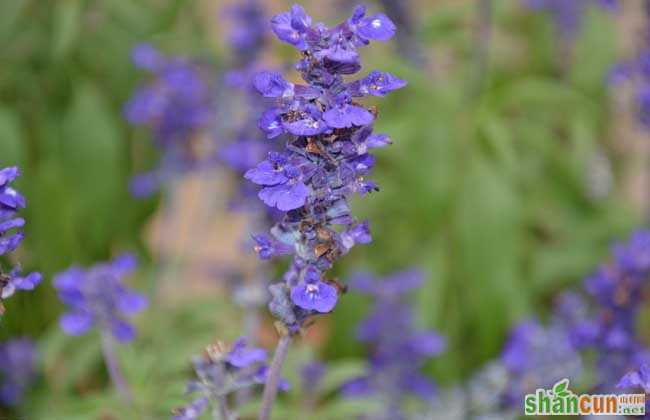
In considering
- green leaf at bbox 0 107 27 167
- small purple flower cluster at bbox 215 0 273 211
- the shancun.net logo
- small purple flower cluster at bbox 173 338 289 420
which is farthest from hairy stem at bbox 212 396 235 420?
green leaf at bbox 0 107 27 167

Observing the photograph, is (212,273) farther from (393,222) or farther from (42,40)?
(42,40)

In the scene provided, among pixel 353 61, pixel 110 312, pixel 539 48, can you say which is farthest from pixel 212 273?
pixel 353 61

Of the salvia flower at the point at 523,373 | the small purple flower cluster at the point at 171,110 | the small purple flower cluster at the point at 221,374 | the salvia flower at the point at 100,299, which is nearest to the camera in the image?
the small purple flower cluster at the point at 221,374

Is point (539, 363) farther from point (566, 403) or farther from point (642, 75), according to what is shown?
point (642, 75)

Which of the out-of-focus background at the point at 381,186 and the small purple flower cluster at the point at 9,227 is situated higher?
the out-of-focus background at the point at 381,186

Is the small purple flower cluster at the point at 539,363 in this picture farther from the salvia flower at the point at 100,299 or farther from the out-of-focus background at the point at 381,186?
the salvia flower at the point at 100,299

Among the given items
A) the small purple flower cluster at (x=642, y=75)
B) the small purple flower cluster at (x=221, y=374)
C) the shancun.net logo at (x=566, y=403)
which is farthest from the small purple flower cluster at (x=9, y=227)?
the small purple flower cluster at (x=642, y=75)
